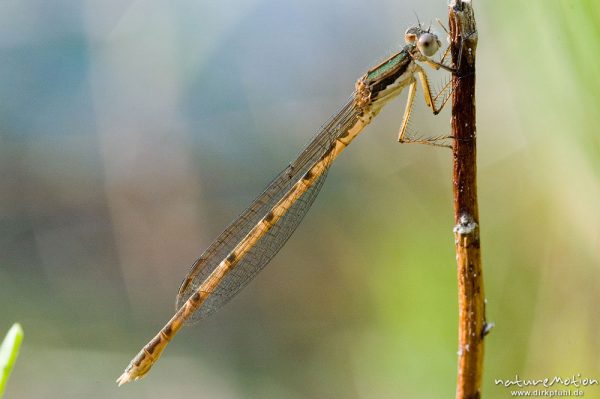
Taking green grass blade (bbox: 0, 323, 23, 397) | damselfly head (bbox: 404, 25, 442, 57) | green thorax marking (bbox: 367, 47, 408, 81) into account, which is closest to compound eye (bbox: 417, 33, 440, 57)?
damselfly head (bbox: 404, 25, 442, 57)

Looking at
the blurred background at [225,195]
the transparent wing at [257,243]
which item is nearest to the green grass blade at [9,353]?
the transparent wing at [257,243]

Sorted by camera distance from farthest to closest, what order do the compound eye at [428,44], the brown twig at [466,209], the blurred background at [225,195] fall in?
the blurred background at [225,195] < the compound eye at [428,44] < the brown twig at [466,209]

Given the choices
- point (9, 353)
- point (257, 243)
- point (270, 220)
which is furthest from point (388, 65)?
point (9, 353)

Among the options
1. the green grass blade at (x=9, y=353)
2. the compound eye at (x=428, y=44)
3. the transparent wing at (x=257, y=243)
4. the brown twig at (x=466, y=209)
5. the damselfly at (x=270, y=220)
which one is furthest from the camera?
the transparent wing at (x=257, y=243)

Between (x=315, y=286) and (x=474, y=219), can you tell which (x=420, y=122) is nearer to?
(x=315, y=286)

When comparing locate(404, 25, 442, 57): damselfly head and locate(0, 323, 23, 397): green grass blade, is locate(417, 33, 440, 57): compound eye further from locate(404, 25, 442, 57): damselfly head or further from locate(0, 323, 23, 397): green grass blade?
locate(0, 323, 23, 397): green grass blade

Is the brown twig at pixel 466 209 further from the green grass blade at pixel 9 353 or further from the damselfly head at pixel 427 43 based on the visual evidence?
the green grass blade at pixel 9 353

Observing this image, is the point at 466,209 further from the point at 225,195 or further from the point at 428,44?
the point at 225,195

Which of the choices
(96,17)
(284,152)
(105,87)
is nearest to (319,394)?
(284,152)
